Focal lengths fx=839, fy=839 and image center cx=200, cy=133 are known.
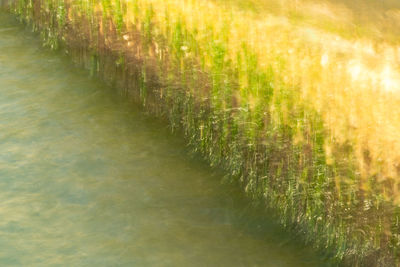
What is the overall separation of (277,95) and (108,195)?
91cm

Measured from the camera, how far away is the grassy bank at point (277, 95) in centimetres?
350

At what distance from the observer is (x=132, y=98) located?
4.70 metres

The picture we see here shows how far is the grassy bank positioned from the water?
131mm

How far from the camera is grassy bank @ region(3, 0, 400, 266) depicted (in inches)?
138

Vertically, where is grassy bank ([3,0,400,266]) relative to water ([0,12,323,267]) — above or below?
above

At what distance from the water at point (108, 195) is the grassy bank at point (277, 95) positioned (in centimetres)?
13

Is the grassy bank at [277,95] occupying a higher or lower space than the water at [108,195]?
higher

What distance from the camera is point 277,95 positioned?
393 centimetres

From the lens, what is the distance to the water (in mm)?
3465

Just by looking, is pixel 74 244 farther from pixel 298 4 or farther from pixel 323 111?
pixel 298 4

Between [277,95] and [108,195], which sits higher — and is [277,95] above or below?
above

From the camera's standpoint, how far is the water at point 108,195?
3.46 meters

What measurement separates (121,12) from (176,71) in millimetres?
719

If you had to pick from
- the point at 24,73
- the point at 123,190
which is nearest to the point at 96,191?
the point at 123,190
